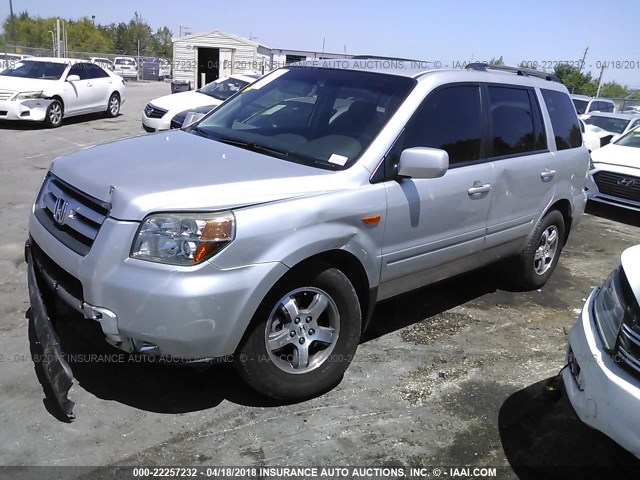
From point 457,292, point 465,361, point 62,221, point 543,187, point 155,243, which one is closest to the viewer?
point 155,243

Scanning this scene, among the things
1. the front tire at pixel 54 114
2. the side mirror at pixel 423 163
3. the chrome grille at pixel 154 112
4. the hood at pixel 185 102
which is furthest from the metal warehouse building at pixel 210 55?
the side mirror at pixel 423 163

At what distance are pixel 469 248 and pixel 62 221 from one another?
8.87 feet

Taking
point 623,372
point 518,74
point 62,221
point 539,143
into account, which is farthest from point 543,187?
point 62,221

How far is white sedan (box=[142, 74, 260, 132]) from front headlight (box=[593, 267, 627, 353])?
921 centimetres

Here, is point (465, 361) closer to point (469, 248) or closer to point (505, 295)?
point (469, 248)

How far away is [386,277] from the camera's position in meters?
3.66

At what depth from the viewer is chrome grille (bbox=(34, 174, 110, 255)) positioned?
2928 millimetres

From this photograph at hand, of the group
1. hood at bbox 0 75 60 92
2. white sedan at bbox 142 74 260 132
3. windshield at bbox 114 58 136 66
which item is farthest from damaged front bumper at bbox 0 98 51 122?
windshield at bbox 114 58 136 66

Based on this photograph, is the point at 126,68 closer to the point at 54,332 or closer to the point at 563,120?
the point at 563,120

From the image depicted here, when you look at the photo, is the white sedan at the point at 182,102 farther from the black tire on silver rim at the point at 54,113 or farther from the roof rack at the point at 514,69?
the roof rack at the point at 514,69

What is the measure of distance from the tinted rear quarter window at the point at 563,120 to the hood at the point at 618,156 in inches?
172

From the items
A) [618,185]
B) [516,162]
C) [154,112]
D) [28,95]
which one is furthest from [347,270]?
[28,95]

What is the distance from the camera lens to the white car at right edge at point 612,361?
2.38 meters

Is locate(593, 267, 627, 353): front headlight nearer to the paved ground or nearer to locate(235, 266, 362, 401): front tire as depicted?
the paved ground
